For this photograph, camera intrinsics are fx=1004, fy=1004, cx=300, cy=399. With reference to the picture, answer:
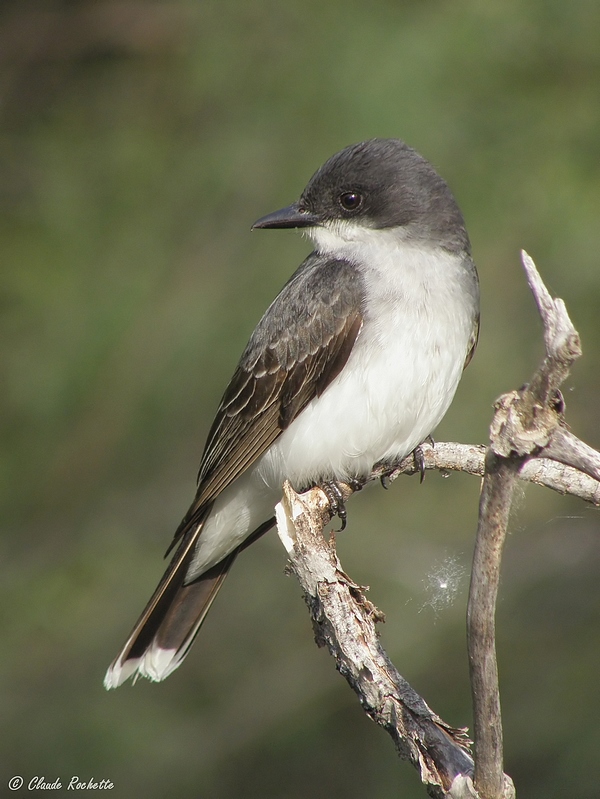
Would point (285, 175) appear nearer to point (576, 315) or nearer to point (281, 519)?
point (576, 315)

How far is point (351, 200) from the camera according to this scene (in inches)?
161

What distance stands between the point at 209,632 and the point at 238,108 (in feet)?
10.5

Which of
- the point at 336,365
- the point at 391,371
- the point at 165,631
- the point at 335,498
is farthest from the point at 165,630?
the point at 391,371

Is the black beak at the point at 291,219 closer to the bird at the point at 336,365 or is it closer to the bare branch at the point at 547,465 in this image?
the bird at the point at 336,365

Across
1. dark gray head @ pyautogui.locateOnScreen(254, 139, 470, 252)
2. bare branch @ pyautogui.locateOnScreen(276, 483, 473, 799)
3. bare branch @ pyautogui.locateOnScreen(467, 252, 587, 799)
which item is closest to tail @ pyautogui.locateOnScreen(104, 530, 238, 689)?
bare branch @ pyautogui.locateOnScreen(276, 483, 473, 799)

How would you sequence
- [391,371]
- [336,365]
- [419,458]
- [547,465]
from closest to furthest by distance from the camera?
1. [547,465]
2. [391,371]
3. [336,365]
4. [419,458]

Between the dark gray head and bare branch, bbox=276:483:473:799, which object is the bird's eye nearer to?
the dark gray head

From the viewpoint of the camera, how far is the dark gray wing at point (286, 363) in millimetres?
3785

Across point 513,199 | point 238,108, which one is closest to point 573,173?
point 513,199

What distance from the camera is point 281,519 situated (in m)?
3.16

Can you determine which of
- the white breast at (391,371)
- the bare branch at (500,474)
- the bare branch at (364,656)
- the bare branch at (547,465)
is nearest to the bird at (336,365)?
the white breast at (391,371)

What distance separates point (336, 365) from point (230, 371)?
7.24 ft

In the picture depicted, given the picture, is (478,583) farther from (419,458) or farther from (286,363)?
(286,363)

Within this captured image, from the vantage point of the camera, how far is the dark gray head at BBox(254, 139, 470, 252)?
403 centimetres
